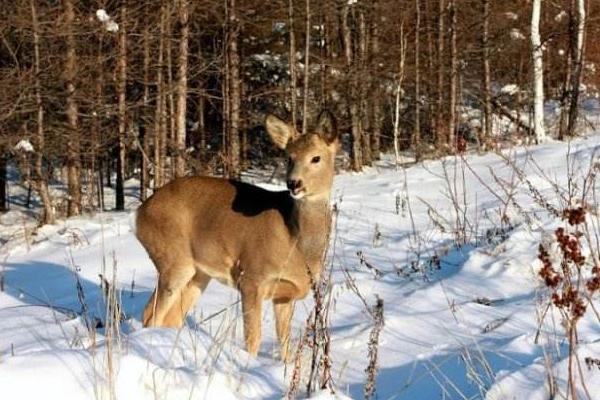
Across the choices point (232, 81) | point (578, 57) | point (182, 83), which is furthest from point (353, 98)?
point (182, 83)

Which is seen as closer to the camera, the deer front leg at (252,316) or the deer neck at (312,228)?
the deer front leg at (252,316)

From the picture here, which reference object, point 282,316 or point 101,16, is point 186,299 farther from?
point 101,16

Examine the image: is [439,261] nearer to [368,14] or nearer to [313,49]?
[368,14]

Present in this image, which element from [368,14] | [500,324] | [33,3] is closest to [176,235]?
[500,324]

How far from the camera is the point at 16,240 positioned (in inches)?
539

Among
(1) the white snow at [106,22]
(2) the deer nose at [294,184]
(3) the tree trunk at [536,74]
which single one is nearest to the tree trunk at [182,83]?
(1) the white snow at [106,22]

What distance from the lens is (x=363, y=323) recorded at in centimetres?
595

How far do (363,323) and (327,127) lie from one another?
138cm

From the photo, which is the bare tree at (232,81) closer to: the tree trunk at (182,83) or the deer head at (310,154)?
the tree trunk at (182,83)

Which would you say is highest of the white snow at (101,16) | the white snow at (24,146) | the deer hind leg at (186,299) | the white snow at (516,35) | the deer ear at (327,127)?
the white snow at (516,35)

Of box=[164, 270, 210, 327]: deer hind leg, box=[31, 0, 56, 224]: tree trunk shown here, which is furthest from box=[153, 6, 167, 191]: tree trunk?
box=[164, 270, 210, 327]: deer hind leg

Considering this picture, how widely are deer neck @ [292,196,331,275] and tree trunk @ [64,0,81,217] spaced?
12.4 meters

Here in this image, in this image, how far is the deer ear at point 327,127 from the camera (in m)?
6.17

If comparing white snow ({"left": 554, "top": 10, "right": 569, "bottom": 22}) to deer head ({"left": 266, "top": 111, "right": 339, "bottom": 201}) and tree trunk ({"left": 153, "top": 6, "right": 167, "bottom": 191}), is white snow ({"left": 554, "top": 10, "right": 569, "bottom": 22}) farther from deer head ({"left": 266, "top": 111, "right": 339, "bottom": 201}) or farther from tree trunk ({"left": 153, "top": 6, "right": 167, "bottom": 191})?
deer head ({"left": 266, "top": 111, "right": 339, "bottom": 201})
